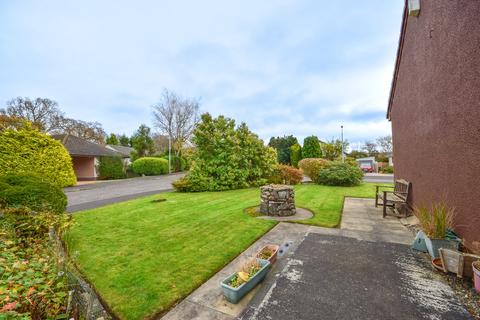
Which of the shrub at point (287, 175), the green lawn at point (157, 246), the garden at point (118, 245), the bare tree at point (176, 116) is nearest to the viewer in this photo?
the garden at point (118, 245)

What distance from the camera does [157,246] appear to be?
14.8 ft

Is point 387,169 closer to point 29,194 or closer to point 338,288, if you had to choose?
point 338,288

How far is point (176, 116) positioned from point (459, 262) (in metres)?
35.2

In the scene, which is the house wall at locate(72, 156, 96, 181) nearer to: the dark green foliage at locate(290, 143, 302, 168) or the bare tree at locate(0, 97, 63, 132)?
the bare tree at locate(0, 97, 63, 132)

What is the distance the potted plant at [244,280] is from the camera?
8.57 feet

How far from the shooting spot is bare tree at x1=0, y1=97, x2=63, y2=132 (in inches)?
1053

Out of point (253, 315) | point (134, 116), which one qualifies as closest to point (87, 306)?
point (253, 315)

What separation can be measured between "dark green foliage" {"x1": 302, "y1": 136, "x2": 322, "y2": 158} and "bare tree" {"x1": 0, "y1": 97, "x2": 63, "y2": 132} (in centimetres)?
3545

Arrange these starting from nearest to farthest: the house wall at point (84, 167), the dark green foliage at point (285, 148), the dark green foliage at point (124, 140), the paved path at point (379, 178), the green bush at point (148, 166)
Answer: the paved path at point (379, 178)
the house wall at point (84, 167)
the green bush at point (148, 166)
the dark green foliage at point (285, 148)
the dark green foliage at point (124, 140)

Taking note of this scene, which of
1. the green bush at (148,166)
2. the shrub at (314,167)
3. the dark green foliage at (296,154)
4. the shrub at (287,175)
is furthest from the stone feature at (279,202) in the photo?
the green bush at (148,166)

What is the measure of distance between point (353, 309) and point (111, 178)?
2753cm

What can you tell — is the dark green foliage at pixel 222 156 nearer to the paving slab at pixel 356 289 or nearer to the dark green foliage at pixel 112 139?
the paving slab at pixel 356 289

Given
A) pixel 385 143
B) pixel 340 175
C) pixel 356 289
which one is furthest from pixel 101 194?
pixel 385 143

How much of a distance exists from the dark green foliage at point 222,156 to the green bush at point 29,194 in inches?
277
